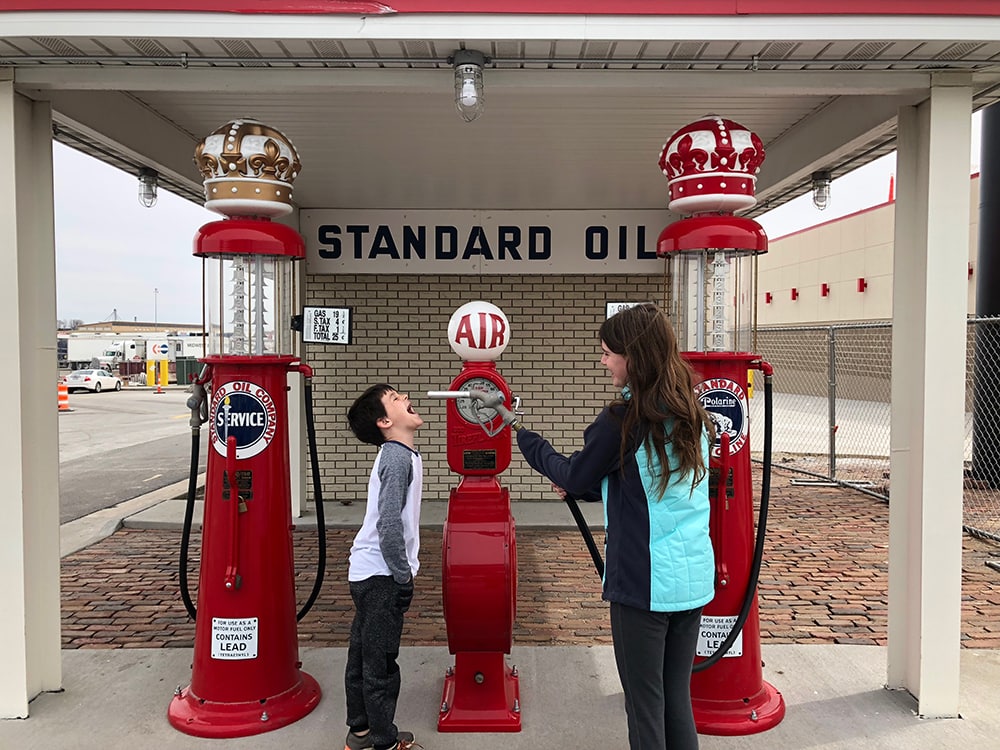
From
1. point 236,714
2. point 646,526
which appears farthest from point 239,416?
point 646,526

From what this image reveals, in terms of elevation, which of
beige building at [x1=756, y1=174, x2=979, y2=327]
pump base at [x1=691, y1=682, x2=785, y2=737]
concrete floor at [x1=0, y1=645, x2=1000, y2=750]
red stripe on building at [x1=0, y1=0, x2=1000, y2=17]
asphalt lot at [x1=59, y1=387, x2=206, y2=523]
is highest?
beige building at [x1=756, y1=174, x2=979, y2=327]

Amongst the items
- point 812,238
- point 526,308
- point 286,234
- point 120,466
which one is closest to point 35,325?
point 286,234

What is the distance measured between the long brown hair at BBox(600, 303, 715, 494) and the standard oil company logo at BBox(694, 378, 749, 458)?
3.01 ft

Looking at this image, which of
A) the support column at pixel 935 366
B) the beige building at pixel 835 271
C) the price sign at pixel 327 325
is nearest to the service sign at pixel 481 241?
the price sign at pixel 327 325

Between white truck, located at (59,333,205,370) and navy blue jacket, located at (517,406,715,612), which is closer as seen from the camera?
navy blue jacket, located at (517,406,715,612)

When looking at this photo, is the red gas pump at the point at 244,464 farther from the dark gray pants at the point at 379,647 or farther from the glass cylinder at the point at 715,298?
the glass cylinder at the point at 715,298

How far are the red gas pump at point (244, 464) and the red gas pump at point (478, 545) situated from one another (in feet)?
2.58

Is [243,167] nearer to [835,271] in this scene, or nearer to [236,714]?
[236,714]

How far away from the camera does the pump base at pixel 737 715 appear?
3441 mm

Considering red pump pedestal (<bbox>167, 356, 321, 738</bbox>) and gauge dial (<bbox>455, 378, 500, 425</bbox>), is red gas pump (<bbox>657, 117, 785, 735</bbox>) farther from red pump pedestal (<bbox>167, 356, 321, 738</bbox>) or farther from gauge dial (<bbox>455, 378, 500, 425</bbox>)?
red pump pedestal (<bbox>167, 356, 321, 738</bbox>)

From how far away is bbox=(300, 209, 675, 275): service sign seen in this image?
759 cm

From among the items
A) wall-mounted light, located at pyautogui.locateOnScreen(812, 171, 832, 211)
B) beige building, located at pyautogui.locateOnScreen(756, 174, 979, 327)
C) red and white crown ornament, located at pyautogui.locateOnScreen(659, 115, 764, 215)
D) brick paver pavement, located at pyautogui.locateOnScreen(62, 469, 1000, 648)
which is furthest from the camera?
beige building, located at pyautogui.locateOnScreen(756, 174, 979, 327)

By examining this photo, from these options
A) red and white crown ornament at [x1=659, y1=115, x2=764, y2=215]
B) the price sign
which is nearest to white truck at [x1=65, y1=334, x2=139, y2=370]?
the price sign

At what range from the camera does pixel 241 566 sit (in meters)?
3.48
